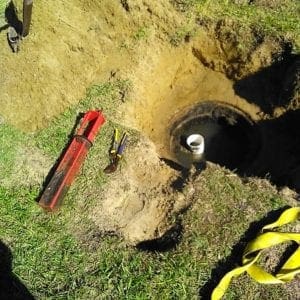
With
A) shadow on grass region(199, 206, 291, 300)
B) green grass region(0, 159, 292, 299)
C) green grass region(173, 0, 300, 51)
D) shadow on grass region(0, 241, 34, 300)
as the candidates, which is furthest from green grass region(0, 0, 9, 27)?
shadow on grass region(199, 206, 291, 300)

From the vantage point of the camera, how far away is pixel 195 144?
673 cm

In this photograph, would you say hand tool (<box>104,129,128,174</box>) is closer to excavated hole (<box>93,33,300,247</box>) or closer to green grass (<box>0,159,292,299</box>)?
excavated hole (<box>93,33,300,247</box>)

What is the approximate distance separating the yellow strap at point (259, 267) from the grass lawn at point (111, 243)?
0.09 m

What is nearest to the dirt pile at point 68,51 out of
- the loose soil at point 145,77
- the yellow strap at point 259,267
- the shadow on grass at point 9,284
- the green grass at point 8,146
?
the loose soil at point 145,77

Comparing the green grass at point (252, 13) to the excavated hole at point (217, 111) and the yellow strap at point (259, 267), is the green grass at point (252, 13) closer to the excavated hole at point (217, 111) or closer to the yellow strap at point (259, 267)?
the excavated hole at point (217, 111)

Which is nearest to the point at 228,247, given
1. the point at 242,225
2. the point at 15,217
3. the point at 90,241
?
the point at 242,225

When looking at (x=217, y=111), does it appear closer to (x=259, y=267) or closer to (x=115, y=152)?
(x=115, y=152)

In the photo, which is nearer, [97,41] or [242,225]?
[242,225]

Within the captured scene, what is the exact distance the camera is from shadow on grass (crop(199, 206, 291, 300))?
451 cm

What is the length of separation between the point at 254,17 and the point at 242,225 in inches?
128

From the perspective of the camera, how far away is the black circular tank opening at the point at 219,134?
265 inches

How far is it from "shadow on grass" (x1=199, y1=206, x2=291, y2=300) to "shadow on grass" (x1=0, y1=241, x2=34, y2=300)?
1.71m

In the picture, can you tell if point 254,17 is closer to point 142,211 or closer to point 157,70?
point 157,70

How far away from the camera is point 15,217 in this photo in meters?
5.14
